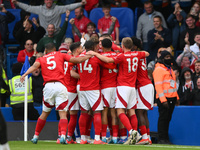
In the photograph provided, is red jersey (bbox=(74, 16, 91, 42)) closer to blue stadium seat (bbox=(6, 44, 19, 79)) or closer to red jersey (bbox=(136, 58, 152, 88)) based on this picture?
blue stadium seat (bbox=(6, 44, 19, 79))

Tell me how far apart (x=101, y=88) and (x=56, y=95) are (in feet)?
3.88

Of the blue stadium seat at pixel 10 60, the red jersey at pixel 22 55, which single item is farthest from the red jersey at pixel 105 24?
the blue stadium seat at pixel 10 60

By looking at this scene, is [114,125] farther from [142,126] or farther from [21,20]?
[21,20]

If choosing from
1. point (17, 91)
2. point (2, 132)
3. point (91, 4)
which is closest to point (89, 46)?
point (17, 91)

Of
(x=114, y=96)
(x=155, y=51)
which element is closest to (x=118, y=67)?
(x=114, y=96)

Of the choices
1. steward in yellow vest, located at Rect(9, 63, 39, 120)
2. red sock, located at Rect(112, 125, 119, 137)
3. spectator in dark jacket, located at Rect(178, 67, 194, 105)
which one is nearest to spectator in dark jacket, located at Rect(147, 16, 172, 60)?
spectator in dark jacket, located at Rect(178, 67, 194, 105)

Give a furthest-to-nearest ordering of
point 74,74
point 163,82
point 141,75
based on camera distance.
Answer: point 163,82 < point 74,74 < point 141,75

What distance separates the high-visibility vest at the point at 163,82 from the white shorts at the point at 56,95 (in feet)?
8.07

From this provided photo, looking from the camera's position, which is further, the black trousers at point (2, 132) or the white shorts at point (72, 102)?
the white shorts at point (72, 102)

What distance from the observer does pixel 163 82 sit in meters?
11.8

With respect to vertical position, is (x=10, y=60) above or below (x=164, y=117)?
→ above

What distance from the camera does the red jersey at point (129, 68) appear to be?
10.8m

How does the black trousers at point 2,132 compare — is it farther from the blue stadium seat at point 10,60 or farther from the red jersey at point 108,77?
the blue stadium seat at point 10,60

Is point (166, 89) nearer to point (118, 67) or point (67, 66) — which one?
point (118, 67)
